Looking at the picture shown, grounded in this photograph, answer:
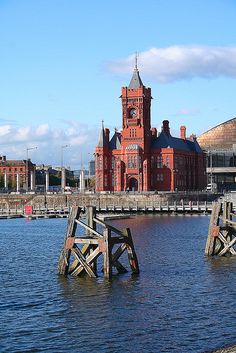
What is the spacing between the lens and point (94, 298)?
116 feet

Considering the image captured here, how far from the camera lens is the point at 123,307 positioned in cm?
3356

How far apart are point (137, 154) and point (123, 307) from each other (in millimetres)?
116204

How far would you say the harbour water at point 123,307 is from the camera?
27484mm

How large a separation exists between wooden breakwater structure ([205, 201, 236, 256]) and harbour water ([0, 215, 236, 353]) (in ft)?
3.85

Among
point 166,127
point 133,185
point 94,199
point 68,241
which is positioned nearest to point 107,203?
point 94,199

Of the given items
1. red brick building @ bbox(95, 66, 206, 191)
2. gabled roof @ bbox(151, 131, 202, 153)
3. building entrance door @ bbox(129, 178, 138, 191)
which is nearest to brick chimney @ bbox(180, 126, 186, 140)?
A: gabled roof @ bbox(151, 131, 202, 153)

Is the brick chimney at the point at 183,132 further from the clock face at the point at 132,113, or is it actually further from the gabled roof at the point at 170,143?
the clock face at the point at 132,113

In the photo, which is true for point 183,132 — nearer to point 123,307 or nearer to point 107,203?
point 107,203

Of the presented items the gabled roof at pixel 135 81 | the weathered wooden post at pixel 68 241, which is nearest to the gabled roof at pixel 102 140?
the gabled roof at pixel 135 81

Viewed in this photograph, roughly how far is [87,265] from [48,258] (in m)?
14.1

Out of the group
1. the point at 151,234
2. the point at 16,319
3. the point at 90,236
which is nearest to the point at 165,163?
the point at 151,234

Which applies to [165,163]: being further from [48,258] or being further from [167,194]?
[48,258]

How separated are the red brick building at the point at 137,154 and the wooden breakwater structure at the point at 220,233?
96.0m

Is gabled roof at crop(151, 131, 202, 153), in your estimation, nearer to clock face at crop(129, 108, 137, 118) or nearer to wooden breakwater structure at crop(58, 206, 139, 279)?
clock face at crop(129, 108, 137, 118)
